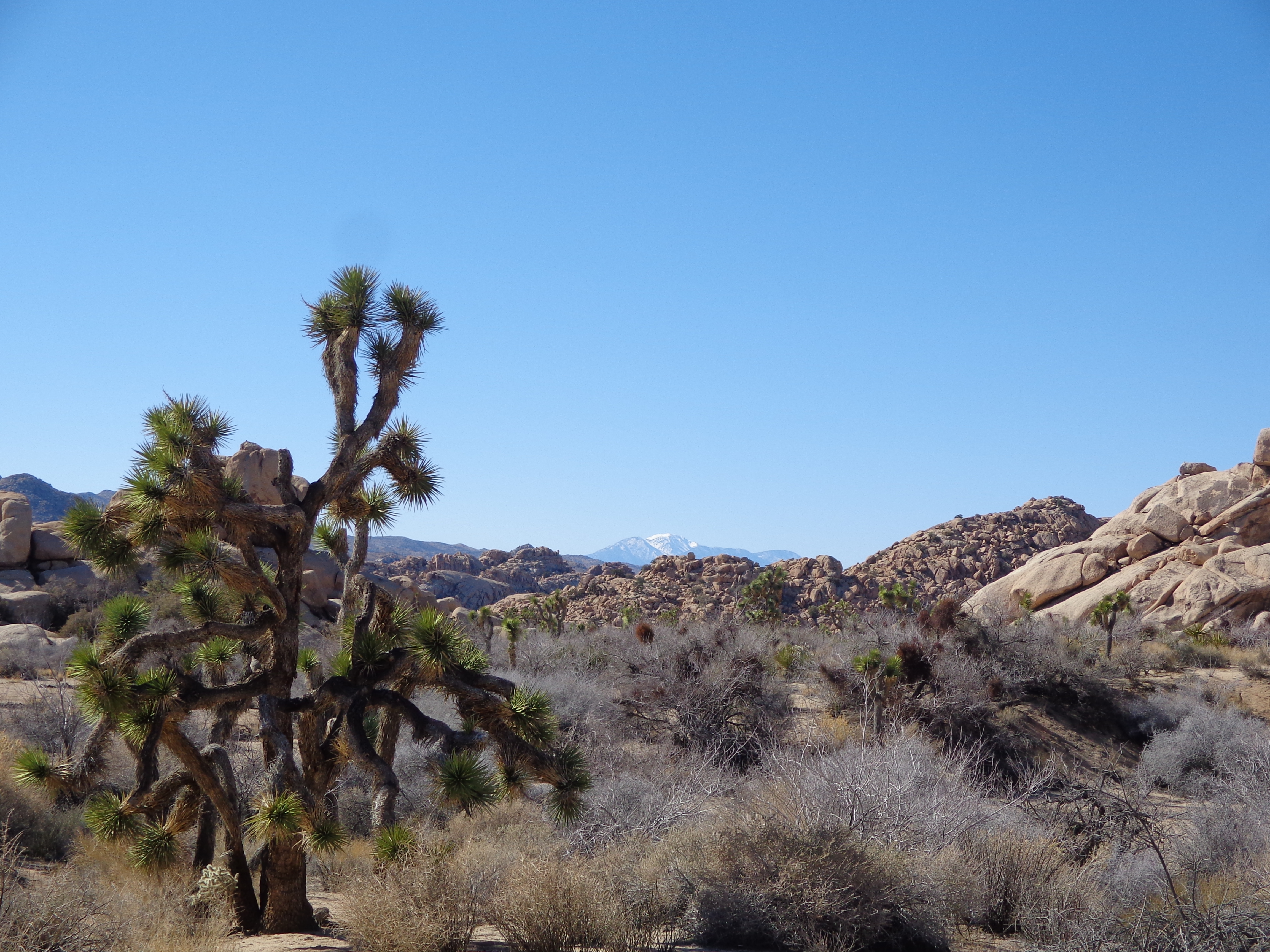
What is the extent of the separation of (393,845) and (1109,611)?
29.2 metres

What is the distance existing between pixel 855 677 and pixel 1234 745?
7354mm

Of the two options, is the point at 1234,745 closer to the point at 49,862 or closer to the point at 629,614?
the point at 49,862

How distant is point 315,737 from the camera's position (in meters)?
8.22

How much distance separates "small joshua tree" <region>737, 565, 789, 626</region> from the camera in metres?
39.6

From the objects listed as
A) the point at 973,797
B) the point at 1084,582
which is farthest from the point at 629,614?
the point at 973,797

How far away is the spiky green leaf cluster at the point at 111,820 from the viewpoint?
7219 mm

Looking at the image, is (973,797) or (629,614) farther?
(629,614)

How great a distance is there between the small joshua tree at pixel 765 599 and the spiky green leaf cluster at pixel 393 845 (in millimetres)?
31726

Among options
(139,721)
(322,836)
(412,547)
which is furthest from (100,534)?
(412,547)

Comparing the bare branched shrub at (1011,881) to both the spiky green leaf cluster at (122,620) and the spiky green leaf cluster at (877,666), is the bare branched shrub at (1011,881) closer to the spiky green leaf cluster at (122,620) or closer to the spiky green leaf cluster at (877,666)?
the spiky green leaf cluster at (122,620)

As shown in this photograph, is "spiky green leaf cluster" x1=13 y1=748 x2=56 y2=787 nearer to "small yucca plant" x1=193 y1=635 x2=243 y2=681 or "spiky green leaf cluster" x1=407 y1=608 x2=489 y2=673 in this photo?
"small yucca plant" x1=193 y1=635 x2=243 y2=681

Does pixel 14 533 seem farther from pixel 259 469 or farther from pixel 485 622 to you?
pixel 485 622

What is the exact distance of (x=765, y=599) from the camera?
42.6 metres

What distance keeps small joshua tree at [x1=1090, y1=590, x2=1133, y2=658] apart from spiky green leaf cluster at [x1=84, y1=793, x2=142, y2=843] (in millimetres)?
26430
